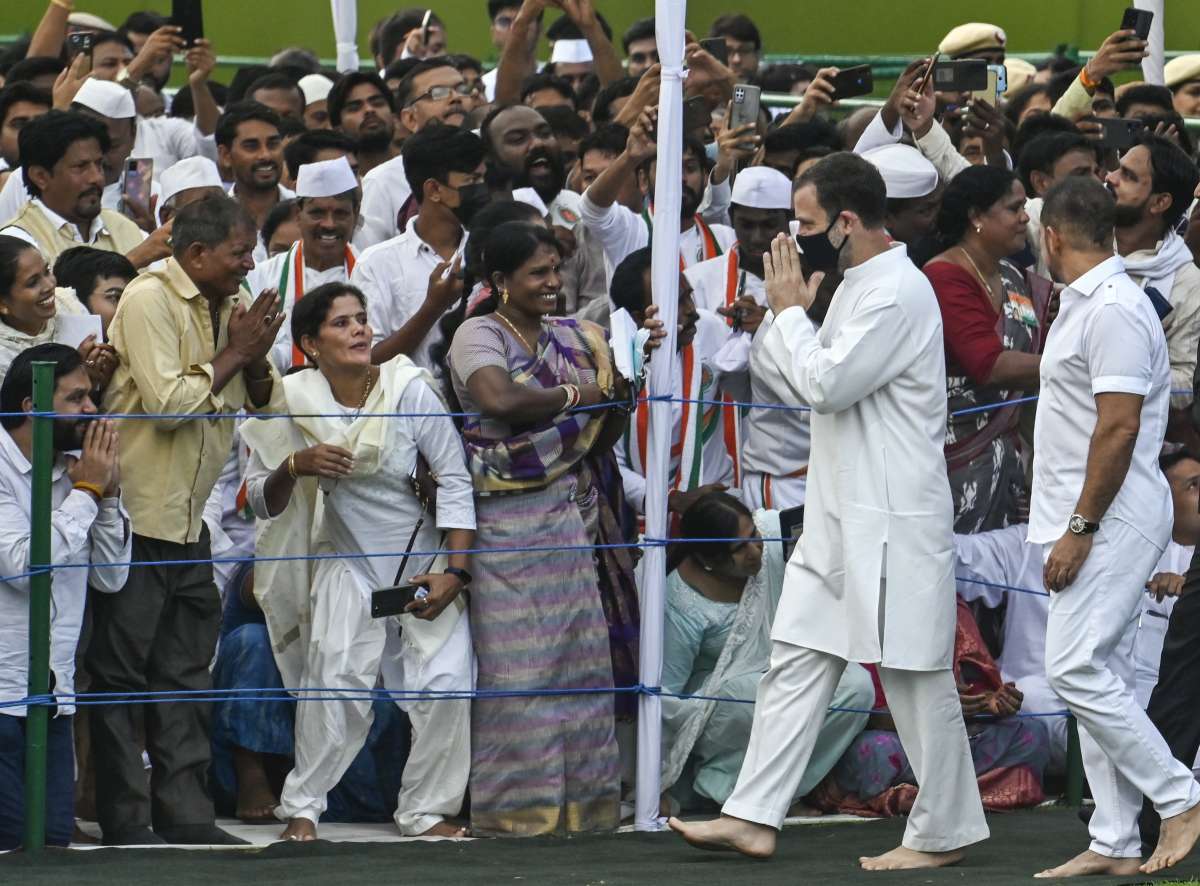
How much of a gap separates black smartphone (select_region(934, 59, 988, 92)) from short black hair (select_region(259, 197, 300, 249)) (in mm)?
2705

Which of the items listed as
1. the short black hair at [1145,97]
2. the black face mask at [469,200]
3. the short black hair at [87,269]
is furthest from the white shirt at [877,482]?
the short black hair at [1145,97]

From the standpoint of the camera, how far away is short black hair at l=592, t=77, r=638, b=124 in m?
10.8

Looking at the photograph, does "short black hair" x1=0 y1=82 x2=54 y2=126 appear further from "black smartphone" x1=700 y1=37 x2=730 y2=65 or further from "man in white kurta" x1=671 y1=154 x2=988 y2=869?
"man in white kurta" x1=671 y1=154 x2=988 y2=869

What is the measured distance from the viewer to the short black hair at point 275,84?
11.5 m

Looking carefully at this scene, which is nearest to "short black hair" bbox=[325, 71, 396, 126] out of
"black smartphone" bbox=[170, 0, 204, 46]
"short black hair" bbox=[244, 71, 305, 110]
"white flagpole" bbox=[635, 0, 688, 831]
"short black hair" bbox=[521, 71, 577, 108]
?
"short black hair" bbox=[244, 71, 305, 110]

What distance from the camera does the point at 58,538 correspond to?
7035 mm

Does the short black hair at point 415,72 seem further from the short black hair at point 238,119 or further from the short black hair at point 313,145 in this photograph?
the short black hair at point 313,145

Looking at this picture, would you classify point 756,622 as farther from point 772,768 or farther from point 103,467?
point 103,467

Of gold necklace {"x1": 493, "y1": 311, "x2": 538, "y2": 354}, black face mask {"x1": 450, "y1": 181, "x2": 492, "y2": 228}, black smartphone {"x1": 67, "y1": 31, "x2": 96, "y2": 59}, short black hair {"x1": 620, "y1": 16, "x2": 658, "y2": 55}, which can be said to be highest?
short black hair {"x1": 620, "y1": 16, "x2": 658, "y2": 55}

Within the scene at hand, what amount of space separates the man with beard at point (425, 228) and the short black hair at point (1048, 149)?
2321mm

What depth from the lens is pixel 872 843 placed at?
23.8 ft

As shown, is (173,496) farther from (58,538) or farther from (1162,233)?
(1162,233)

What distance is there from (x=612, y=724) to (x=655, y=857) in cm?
66

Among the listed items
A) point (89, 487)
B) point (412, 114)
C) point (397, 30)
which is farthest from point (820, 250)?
point (397, 30)
